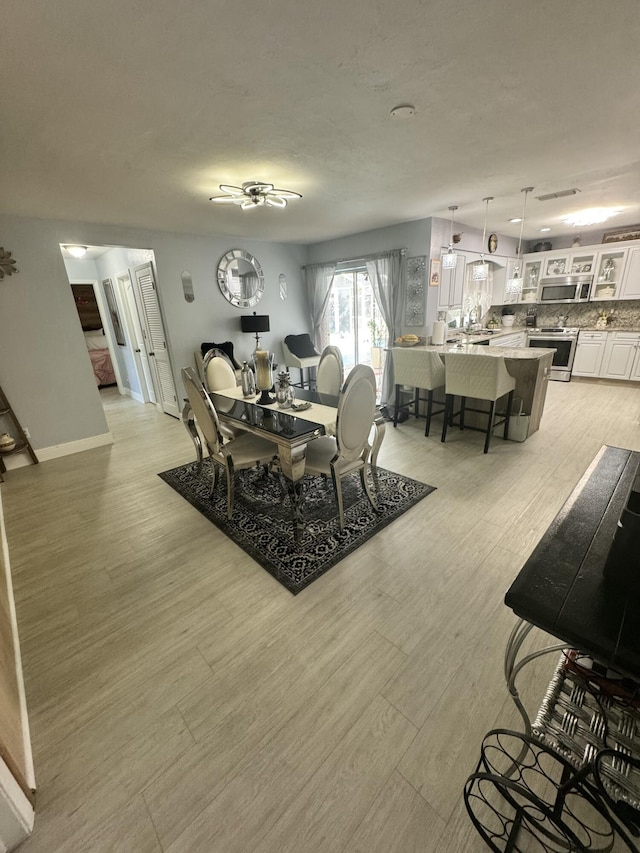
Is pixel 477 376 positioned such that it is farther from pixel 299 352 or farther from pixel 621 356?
pixel 621 356

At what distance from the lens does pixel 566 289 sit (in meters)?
6.02

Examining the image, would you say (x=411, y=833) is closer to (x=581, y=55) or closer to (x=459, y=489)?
(x=459, y=489)

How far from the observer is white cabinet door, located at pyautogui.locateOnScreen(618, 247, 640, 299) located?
5336mm

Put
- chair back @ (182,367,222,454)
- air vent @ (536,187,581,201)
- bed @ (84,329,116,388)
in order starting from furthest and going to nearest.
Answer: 1. bed @ (84,329,116,388)
2. air vent @ (536,187,581,201)
3. chair back @ (182,367,222,454)

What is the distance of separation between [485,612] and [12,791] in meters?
1.95

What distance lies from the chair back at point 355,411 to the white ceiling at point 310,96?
1339mm

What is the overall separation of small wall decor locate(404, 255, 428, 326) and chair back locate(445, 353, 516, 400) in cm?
117

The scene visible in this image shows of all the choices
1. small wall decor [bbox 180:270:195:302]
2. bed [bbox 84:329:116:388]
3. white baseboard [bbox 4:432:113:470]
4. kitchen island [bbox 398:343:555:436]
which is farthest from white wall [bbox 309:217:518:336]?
bed [bbox 84:329:116:388]

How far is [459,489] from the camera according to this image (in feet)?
9.46

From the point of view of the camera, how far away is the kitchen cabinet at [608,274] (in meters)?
5.48

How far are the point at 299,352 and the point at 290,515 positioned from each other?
369 centimetres

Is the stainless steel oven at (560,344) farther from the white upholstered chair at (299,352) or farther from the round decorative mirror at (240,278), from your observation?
the round decorative mirror at (240,278)

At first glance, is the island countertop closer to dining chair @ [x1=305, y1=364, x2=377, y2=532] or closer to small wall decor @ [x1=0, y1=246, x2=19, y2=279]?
dining chair @ [x1=305, y1=364, x2=377, y2=532]

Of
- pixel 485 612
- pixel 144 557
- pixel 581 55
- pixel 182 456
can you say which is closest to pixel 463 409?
pixel 485 612
